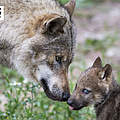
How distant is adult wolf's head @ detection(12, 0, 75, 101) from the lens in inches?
217

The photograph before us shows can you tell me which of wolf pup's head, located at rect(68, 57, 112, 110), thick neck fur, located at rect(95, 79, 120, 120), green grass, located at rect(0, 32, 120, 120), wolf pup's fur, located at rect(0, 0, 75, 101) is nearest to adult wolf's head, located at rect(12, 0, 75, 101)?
wolf pup's fur, located at rect(0, 0, 75, 101)

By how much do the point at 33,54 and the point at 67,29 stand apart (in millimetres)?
555

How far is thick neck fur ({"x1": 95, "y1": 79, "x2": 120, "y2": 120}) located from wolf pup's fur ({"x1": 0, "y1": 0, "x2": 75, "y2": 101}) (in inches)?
21.6

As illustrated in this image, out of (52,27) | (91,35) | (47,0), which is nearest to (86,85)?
(52,27)

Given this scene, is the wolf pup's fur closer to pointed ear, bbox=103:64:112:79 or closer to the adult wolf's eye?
the adult wolf's eye

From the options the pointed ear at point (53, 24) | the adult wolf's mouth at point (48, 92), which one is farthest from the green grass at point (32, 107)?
the pointed ear at point (53, 24)

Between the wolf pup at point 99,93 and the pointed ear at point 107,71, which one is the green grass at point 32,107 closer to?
the wolf pup at point 99,93

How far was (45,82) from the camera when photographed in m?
5.69

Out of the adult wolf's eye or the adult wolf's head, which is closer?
the adult wolf's head

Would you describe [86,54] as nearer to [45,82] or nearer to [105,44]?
[105,44]

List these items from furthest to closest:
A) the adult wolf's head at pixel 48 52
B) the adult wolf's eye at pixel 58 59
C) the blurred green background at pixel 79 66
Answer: the blurred green background at pixel 79 66
the adult wolf's eye at pixel 58 59
the adult wolf's head at pixel 48 52

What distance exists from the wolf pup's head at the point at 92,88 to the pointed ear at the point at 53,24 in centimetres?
74

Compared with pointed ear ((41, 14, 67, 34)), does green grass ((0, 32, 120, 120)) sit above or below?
below

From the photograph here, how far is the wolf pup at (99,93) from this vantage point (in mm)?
5641
